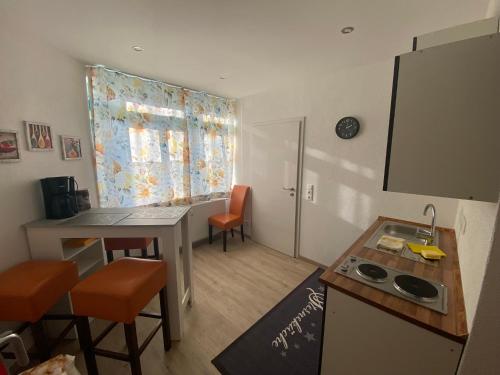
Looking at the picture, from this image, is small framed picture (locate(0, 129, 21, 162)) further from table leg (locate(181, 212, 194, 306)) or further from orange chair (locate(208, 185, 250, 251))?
orange chair (locate(208, 185, 250, 251))

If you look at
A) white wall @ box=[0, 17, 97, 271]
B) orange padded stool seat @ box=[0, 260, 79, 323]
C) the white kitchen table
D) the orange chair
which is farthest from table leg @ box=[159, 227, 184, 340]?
the orange chair

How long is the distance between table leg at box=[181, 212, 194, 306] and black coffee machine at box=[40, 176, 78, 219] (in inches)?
36.3

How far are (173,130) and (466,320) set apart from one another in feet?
10.2

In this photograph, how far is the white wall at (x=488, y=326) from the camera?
0.66 m

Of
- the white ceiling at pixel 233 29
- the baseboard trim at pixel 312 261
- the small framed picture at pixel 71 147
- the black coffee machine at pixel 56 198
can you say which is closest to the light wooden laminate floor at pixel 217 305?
the baseboard trim at pixel 312 261

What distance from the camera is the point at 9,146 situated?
57.0 inches

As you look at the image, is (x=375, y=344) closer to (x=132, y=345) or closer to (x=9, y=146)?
(x=132, y=345)

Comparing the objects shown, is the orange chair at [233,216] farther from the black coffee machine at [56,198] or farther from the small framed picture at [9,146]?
the small framed picture at [9,146]

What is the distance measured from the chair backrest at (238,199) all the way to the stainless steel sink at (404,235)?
1.99 meters

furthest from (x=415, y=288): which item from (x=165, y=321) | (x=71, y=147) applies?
(x=71, y=147)

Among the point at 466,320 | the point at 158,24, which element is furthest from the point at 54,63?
the point at 466,320

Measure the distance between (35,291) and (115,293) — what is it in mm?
490

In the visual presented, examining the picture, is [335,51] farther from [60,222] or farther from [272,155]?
[60,222]

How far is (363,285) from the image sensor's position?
1.07 m
